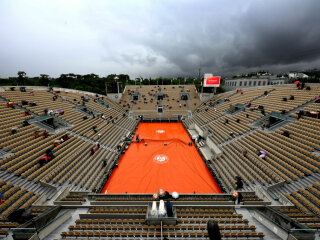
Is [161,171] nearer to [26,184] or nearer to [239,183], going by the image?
[239,183]

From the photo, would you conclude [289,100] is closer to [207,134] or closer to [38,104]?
[207,134]

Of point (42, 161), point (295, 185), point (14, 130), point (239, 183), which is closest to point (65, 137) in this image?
point (14, 130)

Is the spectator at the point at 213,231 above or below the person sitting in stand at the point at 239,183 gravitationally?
above

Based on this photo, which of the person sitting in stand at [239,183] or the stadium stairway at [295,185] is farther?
the person sitting in stand at [239,183]

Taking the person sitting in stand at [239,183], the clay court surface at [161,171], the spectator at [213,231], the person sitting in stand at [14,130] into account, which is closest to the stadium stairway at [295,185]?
the person sitting in stand at [239,183]

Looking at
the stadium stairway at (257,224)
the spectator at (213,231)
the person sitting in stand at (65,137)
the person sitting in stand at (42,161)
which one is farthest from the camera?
the person sitting in stand at (65,137)

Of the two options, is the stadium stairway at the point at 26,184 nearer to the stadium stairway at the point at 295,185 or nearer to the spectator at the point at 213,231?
the spectator at the point at 213,231

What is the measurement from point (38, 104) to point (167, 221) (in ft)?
93.1

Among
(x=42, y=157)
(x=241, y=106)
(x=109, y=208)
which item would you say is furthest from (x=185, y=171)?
(x=241, y=106)

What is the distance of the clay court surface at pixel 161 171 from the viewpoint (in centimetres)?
1405

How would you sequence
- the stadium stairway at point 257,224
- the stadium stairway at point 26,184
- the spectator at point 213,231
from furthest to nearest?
the stadium stairway at point 26,184, the stadium stairway at point 257,224, the spectator at point 213,231

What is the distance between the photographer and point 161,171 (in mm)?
16516

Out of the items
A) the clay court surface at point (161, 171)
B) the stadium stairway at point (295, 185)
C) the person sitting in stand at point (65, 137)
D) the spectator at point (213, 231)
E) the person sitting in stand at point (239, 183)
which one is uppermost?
the spectator at point (213, 231)

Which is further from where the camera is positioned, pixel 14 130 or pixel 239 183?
pixel 14 130
